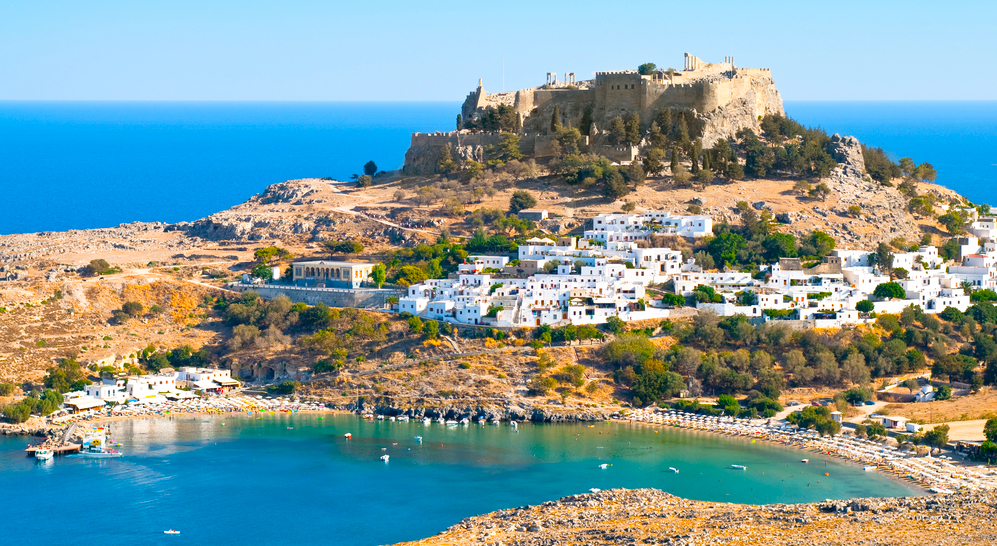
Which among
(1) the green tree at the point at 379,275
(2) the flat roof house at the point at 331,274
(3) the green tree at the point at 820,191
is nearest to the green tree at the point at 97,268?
(2) the flat roof house at the point at 331,274

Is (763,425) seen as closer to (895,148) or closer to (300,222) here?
(300,222)

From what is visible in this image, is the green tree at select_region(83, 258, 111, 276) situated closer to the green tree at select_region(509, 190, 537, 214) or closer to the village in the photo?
the village

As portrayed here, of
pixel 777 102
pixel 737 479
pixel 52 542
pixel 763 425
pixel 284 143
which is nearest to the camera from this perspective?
pixel 52 542

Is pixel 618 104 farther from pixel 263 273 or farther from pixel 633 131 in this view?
pixel 263 273

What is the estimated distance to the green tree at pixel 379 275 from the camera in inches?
2302

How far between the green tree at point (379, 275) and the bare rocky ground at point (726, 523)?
750 inches

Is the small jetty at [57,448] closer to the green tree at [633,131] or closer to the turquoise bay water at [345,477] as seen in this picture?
the turquoise bay water at [345,477]

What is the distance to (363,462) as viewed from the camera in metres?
46.3

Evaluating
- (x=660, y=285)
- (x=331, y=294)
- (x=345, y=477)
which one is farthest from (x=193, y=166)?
(x=345, y=477)

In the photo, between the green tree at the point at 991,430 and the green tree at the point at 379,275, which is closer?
the green tree at the point at 991,430

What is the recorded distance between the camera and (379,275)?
58.6 meters

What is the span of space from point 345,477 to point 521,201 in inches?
887

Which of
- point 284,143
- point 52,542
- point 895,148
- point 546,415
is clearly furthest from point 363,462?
point 284,143

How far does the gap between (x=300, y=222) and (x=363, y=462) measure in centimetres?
2310
